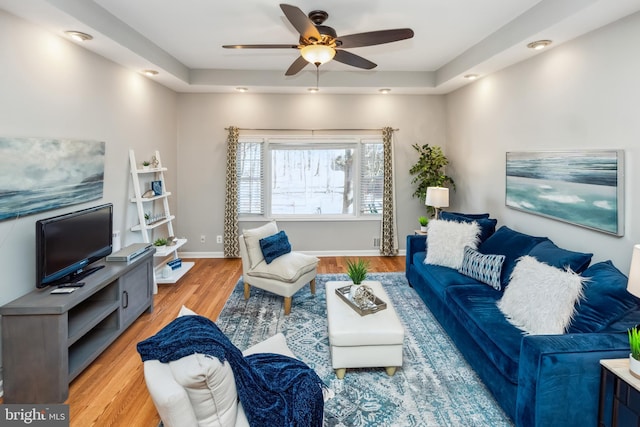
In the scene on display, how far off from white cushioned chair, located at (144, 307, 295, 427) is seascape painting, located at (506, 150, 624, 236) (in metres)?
2.97

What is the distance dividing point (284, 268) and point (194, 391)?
250 centimetres

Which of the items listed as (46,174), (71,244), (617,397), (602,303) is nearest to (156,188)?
(46,174)

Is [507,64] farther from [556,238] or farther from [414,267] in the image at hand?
[414,267]

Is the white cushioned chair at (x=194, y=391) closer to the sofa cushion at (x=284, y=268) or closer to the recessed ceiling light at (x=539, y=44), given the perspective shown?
the sofa cushion at (x=284, y=268)

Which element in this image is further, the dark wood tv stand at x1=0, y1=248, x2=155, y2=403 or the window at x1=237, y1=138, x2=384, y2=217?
the window at x1=237, y1=138, x2=384, y2=217

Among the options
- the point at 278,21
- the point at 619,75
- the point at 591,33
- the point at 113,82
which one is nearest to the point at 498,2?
the point at 591,33

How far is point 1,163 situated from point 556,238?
4641mm

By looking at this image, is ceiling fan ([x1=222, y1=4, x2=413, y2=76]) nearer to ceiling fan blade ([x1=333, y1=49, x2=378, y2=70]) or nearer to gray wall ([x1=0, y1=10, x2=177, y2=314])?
ceiling fan blade ([x1=333, y1=49, x2=378, y2=70])

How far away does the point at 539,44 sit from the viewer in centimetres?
329

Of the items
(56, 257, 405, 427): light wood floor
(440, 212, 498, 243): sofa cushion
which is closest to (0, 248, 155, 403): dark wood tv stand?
(56, 257, 405, 427): light wood floor

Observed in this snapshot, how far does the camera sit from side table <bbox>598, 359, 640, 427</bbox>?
1.74m

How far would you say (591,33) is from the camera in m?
2.97

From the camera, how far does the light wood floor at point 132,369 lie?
90.8 inches

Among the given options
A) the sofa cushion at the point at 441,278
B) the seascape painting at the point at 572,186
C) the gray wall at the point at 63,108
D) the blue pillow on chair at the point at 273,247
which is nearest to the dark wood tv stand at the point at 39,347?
the gray wall at the point at 63,108
